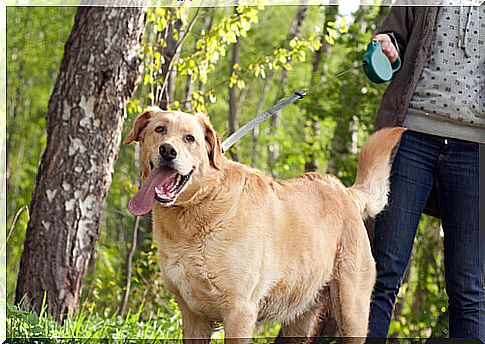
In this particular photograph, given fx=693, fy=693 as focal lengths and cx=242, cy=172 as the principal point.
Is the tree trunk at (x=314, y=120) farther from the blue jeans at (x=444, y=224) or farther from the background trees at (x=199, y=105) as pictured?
the blue jeans at (x=444, y=224)

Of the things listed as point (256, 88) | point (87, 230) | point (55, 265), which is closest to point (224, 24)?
point (87, 230)

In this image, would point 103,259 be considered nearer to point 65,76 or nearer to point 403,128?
point 65,76

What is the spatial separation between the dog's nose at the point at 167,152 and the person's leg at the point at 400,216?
1.04m

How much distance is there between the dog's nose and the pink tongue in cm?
7

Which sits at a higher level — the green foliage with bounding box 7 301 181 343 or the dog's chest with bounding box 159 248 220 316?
the dog's chest with bounding box 159 248 220 316

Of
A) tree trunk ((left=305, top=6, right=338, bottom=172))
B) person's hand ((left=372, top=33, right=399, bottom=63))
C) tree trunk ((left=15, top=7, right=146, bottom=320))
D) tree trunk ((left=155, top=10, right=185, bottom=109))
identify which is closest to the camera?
person's hand ((left=372, top=33, right=399, bottom=63))

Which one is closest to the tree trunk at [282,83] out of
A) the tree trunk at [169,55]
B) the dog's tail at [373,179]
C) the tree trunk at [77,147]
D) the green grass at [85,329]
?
the tree trunk at [169,55]

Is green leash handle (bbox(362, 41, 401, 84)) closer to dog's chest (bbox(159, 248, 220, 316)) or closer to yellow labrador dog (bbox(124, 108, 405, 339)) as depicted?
yellow labrador dog (bbox(124, 108, 405, 339))

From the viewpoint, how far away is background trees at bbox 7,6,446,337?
13.0ft

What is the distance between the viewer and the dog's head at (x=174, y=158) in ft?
7.80

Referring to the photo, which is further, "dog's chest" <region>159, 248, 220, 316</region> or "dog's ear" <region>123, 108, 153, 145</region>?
"dog's ear" <region>123, 108, 153, 145</region>

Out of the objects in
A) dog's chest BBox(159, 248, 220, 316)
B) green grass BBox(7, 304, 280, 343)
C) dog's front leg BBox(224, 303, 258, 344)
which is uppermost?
dog's chest BBox(159, 248, 220, 316)

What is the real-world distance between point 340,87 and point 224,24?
154cm

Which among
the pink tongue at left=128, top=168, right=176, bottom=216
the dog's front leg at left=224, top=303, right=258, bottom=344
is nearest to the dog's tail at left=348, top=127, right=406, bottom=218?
the dog's front leg at left=224, top=303, right=258, bottom=344
